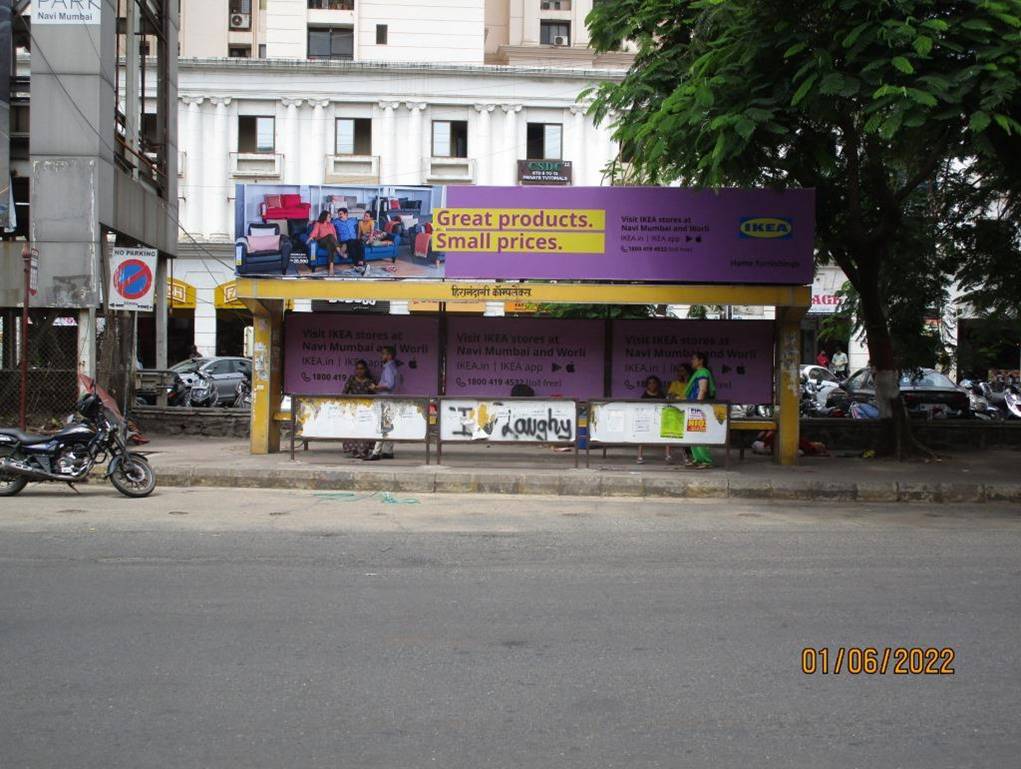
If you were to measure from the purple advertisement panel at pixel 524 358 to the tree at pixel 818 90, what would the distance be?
301cm

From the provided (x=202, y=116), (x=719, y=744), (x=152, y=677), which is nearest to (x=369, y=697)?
(x=152, y=677)

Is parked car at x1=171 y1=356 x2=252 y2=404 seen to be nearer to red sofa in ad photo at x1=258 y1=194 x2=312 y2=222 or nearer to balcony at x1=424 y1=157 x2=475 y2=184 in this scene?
red sofa in ad photo at x1=258 y1=194 x2=312 y2=222

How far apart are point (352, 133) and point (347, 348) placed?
21737mm

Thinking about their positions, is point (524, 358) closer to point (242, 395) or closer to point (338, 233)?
point (338, 233)

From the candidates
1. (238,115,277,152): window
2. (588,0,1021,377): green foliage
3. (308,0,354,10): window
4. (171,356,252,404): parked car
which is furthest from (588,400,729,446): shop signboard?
(308,0,354,10): window

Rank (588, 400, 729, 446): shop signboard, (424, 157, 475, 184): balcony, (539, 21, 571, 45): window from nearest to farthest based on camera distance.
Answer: (588, 400, 729, 446): shop signboard < (424, 157, 475, 184): balcony < (539, 21, 571, 45): window

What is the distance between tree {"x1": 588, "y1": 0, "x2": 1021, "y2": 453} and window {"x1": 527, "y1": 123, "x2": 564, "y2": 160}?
2197 cm

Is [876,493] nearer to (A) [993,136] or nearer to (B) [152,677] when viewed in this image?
(A) [993,136]

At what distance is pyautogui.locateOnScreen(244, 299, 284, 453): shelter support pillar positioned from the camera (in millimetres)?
15086

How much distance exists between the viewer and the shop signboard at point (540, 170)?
35938 millimetres

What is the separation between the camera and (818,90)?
10391mm

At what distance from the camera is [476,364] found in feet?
52.8

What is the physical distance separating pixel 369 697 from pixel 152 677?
1.18m

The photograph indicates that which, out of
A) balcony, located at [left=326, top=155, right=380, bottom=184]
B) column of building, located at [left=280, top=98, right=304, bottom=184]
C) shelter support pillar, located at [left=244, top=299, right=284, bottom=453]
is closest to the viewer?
shelter support pillar, located at [left=244, top=299, right=284, bottom=453]
